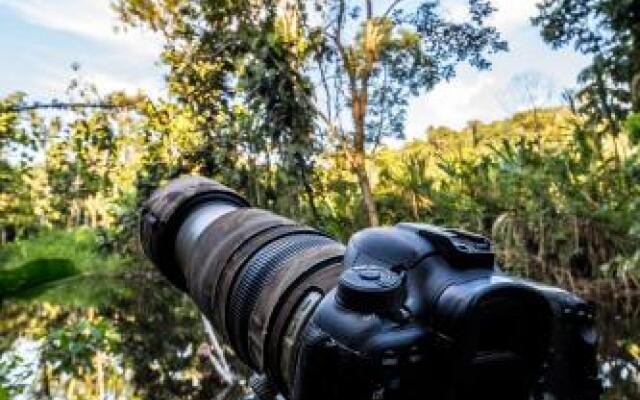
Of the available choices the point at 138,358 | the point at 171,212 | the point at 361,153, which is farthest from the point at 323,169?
the point at 171,212

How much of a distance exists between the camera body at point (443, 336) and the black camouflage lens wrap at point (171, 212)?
74 centimetres

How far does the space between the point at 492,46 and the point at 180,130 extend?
3155 millimetres

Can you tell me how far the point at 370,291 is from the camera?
0.75 metres

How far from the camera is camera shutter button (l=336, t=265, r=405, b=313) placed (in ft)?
2.48

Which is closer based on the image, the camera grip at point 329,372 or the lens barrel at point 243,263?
the camera grip at point 329,372

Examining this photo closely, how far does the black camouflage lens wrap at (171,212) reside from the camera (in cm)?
149

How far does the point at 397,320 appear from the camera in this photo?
2.51ft

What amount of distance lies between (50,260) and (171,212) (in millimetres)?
287

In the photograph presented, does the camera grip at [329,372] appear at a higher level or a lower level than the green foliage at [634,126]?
lower

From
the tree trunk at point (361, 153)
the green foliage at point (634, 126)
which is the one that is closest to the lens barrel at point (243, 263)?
the green foliage at point (634, 126)

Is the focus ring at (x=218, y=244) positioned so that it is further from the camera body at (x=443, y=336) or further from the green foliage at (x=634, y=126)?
the green foliage at (x=634, y=126)

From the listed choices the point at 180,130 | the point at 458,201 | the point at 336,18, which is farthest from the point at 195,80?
the point at 458,201

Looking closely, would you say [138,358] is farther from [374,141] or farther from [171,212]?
[374,141]

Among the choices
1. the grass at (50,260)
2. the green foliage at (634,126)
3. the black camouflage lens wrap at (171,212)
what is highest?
the green foliage at (634,126)
